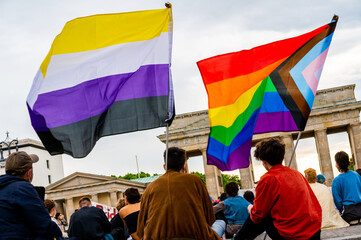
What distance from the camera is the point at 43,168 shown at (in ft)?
327

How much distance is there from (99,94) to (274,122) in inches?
134

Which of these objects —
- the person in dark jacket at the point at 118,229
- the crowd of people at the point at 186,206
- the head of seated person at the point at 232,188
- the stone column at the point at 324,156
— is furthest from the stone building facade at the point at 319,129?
the crowd of people at the point at 186,206

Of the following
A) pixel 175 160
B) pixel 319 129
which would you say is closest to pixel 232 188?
pixel 175 160

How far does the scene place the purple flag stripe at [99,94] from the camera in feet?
26.8

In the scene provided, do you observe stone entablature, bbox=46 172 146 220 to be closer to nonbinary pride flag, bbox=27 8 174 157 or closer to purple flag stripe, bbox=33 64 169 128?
nonbinary pride flag, bbox=27 8 174 157

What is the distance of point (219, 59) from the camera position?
32.6 feet

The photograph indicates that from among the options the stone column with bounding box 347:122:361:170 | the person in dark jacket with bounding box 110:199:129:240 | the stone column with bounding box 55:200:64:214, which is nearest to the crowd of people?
the person in dark jacket with bounding box 110:199:129:240

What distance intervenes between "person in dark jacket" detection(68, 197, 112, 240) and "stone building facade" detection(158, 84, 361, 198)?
48883mm

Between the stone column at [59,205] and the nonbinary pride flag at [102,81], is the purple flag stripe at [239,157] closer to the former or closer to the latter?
the nonbinary pride flag at [102,81]

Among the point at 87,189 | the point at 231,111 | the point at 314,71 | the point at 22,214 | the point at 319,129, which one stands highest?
the point at 319,129

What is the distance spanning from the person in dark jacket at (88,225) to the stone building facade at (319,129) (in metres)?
48.9

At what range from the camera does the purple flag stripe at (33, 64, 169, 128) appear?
8.16 meters

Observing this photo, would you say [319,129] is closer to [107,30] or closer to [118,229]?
[118,229]

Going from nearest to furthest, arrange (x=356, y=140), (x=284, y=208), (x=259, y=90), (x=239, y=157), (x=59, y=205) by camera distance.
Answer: (x=284, y=208), (x=239, y=157), (x=259, y=90), (x=356, y=140), (x=59, y=205)
